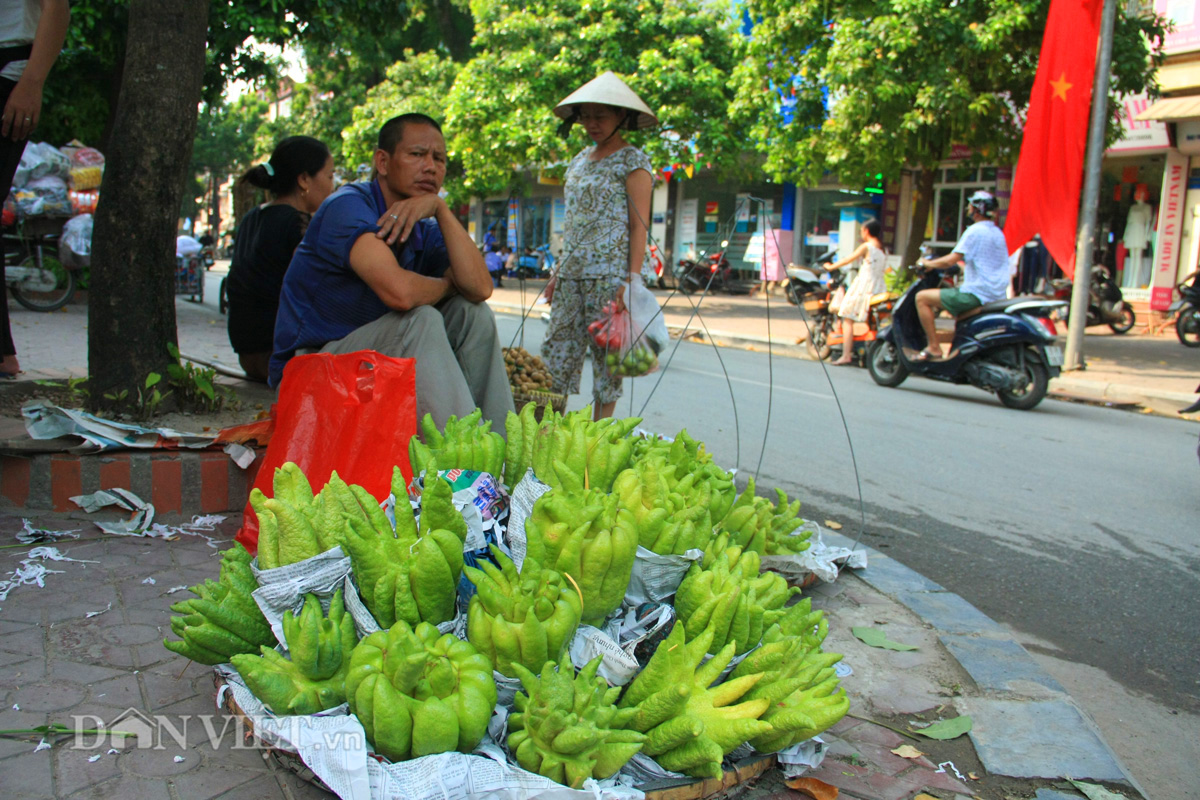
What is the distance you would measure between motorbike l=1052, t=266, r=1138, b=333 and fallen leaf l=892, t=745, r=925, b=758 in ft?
41.3

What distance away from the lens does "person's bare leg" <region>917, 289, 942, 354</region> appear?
8227 millimetres

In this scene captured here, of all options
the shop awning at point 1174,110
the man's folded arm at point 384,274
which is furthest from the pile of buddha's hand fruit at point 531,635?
the shop awning at point 1174,110

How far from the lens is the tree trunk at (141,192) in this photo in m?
3.41

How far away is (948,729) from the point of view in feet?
7.15

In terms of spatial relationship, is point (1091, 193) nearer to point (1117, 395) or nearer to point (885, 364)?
point (1117, 395)

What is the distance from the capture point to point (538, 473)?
2.23 metres

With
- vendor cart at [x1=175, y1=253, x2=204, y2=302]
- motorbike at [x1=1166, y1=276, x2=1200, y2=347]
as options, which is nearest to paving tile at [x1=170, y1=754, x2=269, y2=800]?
motorbike at [x1=1166, y1=276, x2=1200, y2=347]

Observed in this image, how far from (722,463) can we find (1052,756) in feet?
10.0

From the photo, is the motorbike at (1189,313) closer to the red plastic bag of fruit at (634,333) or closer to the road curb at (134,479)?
the red plastic bag of fruit at (634,333)

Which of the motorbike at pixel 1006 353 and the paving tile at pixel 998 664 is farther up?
the motorbike at pixel 1006 353

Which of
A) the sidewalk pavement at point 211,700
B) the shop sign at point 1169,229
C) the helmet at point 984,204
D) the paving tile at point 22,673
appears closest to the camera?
the sidewalk pavement at point 211,700

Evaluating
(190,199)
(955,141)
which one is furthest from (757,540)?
(190,199)

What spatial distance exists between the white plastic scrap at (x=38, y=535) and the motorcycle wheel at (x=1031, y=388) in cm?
705

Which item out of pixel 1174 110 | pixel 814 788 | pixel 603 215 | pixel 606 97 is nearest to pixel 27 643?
pixel 814 788
